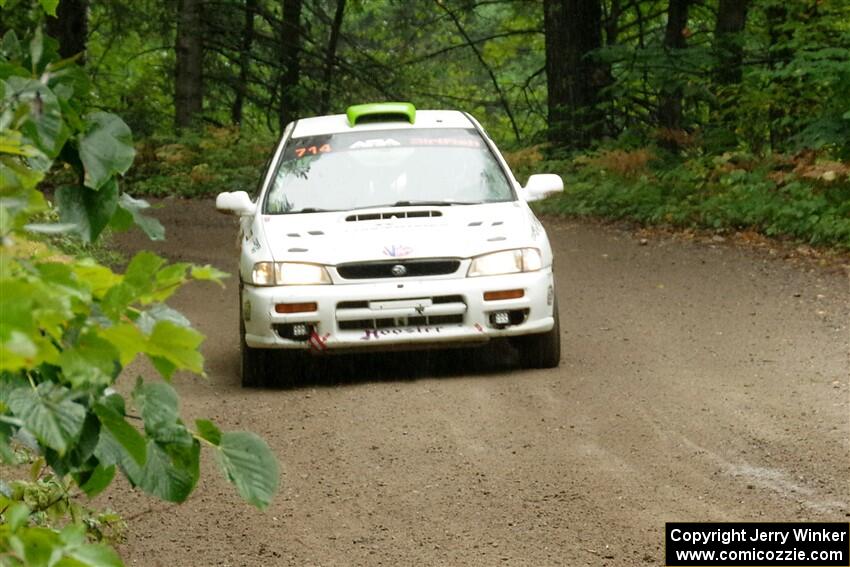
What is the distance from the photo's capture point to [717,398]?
8414 millimetres

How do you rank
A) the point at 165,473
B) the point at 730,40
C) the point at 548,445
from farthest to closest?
the point at 730,40, the point at 548,445, the point at 165,473

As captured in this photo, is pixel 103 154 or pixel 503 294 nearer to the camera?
pixel 103 154

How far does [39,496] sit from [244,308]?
4.23 metres

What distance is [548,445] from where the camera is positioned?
740cm

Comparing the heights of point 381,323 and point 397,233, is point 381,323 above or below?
below

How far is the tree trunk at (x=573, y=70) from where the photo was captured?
23375 mm

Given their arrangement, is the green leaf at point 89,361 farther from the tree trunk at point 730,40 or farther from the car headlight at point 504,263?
the tree trunk at point 730,40

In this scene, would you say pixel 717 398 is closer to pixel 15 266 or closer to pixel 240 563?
pixel 240 563

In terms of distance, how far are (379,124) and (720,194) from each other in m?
7.75

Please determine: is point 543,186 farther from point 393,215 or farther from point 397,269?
point 397,269

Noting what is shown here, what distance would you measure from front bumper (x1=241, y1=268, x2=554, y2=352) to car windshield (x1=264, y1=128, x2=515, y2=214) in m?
1.05

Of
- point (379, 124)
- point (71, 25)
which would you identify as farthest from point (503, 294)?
point (71, 25)

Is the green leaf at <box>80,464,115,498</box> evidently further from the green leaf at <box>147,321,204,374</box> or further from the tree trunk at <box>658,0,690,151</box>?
the tree trunk at <box>658,0,690,151</box>

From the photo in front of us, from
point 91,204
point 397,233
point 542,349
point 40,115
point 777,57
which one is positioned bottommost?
point 542,349
